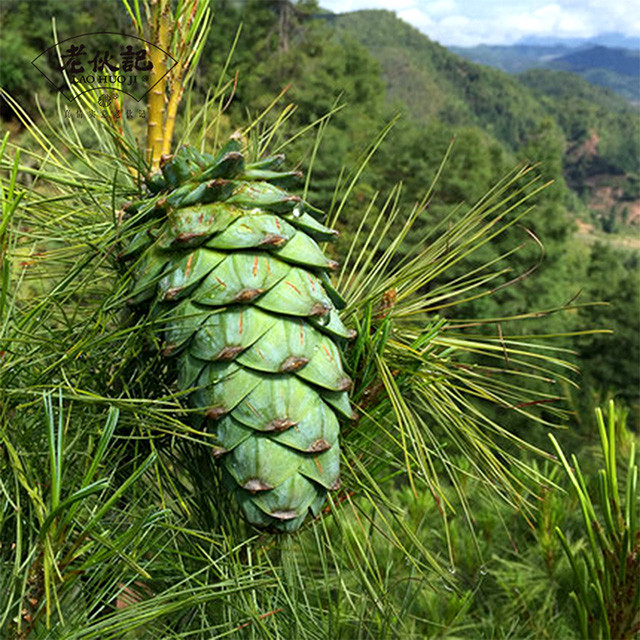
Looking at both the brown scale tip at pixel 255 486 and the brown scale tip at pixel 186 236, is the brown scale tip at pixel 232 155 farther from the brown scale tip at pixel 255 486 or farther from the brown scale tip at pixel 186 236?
the brown scale tip at pixel 255 486

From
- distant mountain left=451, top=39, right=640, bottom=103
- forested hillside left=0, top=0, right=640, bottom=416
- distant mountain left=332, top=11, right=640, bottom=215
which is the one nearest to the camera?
forested hillside left=0, top=0, right=640, bottom=416

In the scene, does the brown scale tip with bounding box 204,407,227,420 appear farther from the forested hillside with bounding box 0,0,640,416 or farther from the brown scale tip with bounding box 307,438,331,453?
the forested hillside with bounding box 0,0,640,416

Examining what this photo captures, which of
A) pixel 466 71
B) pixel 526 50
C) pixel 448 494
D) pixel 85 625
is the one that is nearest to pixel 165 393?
pixel 85 625

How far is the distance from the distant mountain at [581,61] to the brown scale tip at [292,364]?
3690 inches

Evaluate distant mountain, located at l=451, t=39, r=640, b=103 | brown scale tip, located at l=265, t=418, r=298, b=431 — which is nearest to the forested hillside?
brown scale tip, located at l=265, t=418, r=298, b=431

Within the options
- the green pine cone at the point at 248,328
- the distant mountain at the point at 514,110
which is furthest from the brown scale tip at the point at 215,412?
the distant mountain at the point at 514,110

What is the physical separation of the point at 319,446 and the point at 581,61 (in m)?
120

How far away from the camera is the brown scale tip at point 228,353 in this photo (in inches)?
16.2

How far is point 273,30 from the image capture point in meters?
15.9

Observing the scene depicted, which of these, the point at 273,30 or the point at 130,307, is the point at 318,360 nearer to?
the point at 130,307

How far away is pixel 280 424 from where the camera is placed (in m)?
0.41

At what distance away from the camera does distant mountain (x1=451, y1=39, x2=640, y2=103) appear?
84.8m

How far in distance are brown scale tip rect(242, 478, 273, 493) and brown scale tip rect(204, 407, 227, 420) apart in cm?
5

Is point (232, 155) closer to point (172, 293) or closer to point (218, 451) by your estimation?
point (172, 293)
